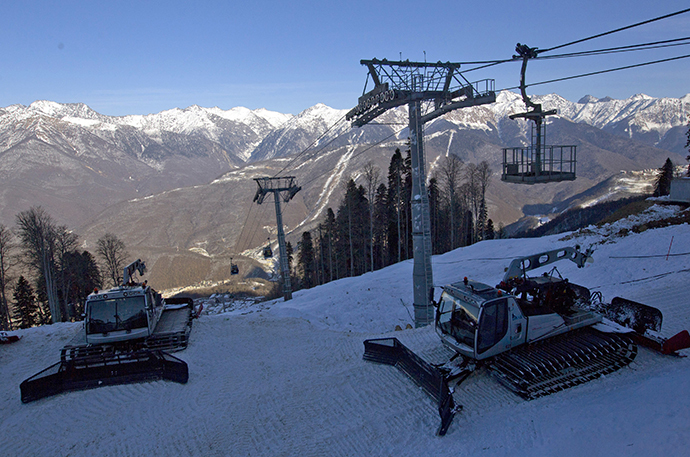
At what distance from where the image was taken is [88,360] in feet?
36.3

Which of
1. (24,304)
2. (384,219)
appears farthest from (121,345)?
(384,219)

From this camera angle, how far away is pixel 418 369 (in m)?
9.69

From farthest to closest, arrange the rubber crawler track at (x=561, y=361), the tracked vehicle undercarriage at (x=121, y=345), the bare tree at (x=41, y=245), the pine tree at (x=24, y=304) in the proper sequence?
the pine tree at (x=24, y=304) → the bare tree at (x=41, y=245) → the tracked vehicle undercarriage at (x=121, y=345) → the rubber crawler track at (x=561, y=361)

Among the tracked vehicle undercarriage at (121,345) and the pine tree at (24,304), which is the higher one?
the tracked vehicle undercarriage at (121,345)

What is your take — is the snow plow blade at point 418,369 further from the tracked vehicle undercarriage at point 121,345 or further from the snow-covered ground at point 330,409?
the tracked vehicle undercarriage at point 121,345

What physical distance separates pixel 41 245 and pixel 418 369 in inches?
1217

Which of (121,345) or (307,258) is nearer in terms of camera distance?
(121,345)

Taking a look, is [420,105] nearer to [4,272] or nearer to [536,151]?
[536,151]

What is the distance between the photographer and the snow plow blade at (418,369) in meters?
7.91

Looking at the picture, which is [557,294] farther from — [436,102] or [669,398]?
[436,102]

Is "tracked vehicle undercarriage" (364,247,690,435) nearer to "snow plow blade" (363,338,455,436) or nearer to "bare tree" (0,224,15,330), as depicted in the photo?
"snow plow blade" (363,338,455,436)

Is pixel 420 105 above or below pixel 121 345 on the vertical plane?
above

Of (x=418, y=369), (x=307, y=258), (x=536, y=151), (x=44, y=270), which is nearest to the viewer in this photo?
(x=418, y=369)

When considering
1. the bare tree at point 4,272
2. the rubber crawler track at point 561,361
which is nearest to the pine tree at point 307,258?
the bare tree at point 4,272
